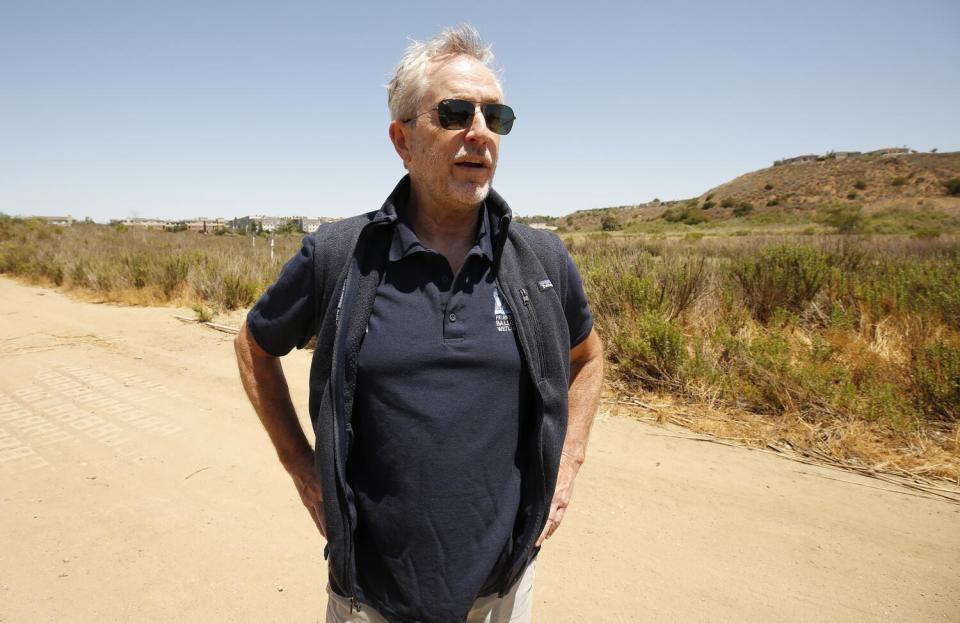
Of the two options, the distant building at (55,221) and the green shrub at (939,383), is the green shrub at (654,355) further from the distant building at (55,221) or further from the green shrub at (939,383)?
the distant building at (55,221)

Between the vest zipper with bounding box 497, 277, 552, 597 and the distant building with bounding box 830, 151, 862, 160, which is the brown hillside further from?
the vest zipper with bounding box 497, 277, 552, 597

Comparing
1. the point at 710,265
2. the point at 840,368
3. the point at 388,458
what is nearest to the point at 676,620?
the point at 388,458

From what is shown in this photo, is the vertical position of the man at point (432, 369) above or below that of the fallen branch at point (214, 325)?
above

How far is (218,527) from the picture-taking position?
3.60m

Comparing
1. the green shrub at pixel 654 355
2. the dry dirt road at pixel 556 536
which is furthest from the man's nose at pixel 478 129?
the green shrub at pixel 654 355

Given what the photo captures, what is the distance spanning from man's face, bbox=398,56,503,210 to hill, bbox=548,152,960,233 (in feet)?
166

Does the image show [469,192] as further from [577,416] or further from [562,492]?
[562,492]

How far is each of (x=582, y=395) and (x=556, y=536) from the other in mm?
1933

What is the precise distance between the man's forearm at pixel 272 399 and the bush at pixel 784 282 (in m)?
7.15

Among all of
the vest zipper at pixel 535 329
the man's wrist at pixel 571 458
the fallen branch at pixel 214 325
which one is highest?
the vest zipper at pixel 535 329

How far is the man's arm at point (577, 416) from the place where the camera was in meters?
1.84

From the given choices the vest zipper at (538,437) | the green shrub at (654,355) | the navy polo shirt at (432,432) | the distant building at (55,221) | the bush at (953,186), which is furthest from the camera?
the bush at (953,186)

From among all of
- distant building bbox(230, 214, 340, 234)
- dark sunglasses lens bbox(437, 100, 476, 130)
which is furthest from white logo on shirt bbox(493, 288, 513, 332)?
distant building bbox(230, 214, 340, 234)

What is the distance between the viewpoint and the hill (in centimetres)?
4934
